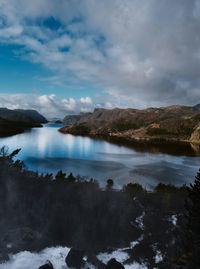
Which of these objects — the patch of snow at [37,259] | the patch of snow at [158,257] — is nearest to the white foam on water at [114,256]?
the patch of snow at [158,257]

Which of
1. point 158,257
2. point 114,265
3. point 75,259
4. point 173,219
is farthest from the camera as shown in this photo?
point 173,219

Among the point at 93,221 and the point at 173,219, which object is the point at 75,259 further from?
the point at 173,219

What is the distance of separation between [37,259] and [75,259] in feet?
15.0

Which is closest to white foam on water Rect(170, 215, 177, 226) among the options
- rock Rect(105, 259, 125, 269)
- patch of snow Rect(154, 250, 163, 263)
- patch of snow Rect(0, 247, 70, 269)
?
patch of snow Rect(154, 250, 163, 263)

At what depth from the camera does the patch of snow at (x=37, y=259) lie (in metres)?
19.1

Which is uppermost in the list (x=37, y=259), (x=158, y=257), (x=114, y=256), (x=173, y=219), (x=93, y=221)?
(x=173, y=219)

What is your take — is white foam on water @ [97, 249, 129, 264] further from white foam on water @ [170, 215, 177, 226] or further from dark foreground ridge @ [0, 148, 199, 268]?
white foam on water @ [170, 215, 177, 226]

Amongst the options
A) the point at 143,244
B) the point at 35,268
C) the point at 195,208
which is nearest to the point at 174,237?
the point at 143,244

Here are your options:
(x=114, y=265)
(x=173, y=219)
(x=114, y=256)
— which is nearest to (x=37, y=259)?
(x=114, y=265)

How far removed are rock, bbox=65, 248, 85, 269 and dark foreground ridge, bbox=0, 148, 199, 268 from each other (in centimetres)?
9

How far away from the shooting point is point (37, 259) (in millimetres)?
20281

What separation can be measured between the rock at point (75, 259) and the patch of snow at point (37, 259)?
0.74 metres

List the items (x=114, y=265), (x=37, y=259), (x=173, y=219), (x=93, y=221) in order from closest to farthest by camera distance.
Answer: (x=114, y=265) → (x=37, y=259) → (x=93, y=221) → (x=173, y=219)

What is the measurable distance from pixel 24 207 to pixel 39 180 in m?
9.83
